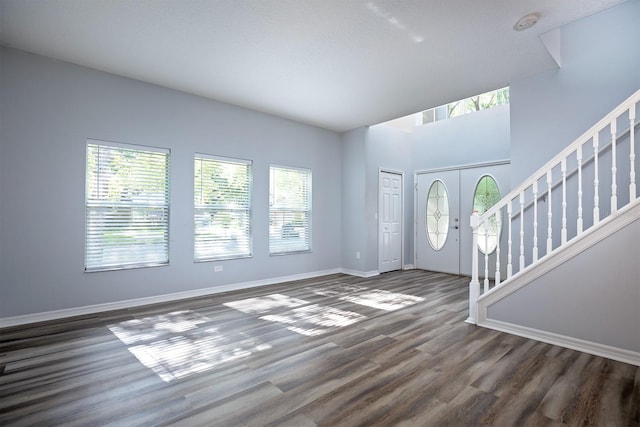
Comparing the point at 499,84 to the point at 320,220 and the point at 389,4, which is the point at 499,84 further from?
the point at 320,220

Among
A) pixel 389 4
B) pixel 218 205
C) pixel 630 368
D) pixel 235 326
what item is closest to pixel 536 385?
pixel 630 368

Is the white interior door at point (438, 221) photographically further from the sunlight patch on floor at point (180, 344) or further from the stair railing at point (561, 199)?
the sunlight patch on floor at point (180, 344)

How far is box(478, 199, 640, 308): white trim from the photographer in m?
2.50

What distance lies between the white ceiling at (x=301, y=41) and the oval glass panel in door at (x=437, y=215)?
238cm

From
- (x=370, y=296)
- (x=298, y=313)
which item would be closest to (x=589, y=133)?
(x=370, y=296)

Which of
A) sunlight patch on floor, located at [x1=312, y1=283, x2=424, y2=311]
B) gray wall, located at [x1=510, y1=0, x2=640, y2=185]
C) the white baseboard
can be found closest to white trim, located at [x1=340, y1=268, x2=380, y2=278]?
sunlight patch on floor, located at [x1=312, y1=283, x2=424, y2=311]

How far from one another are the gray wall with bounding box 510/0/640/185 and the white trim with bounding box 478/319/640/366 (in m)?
1.88

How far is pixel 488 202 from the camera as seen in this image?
583 cm

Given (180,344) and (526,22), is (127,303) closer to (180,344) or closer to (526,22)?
(180,344)

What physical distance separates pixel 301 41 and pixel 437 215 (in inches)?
185

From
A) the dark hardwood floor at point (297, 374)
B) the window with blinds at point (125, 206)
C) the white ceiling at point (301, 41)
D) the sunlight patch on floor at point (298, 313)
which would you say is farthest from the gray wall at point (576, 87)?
the window with blinds at point (125, 206)

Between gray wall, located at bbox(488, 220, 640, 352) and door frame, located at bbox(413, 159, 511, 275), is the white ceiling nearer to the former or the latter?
door frame, located at bbox(413, 159, 511, 275)

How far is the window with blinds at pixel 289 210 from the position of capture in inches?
217

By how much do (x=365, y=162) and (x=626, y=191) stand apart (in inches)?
150
